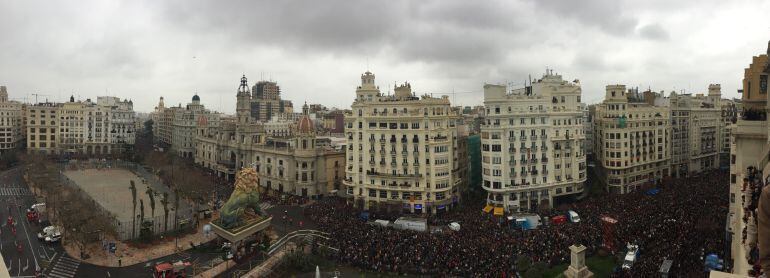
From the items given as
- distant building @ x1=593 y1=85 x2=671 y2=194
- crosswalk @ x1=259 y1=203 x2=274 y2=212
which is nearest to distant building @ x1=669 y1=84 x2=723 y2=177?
distant building @ x1=593 y1=85 x2=671 y2=194

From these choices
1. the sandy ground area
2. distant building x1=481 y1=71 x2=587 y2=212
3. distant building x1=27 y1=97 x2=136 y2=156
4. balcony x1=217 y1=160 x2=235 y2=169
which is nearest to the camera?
the sandy ground area

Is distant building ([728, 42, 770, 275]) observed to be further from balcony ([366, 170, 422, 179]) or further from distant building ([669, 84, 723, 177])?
distant building ([669, 84, 723, 177])

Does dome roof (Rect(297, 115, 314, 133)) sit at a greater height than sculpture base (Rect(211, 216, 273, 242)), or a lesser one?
greater

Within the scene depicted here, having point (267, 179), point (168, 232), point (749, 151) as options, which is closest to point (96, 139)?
point (267, 179)

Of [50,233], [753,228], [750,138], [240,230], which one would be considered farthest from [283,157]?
[753,228]

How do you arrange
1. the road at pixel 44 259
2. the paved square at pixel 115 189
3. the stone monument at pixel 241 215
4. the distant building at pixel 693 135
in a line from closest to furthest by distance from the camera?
the road at pixel 44 259 < the stone monument at pixel 241 215 < the paved square at pixel 115 189 < the distant building at pixel 693 135

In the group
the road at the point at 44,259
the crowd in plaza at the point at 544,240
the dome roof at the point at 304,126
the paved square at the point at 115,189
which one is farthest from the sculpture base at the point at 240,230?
the dome roof at the point at 304,126

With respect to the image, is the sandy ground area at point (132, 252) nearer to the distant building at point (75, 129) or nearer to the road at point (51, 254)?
the road at point (51, 254)
